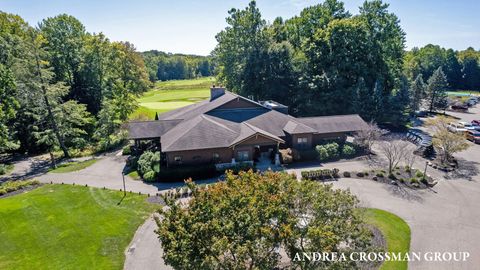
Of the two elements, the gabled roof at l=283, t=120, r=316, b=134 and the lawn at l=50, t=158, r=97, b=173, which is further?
the gabled roof at l=283, t=120, r=316, b=134

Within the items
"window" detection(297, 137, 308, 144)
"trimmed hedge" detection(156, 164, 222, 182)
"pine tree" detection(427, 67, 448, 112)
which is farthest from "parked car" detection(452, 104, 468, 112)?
"trimmed hedge" detection(156, 164, 222, 182)

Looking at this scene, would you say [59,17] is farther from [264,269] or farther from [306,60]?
[264,269]

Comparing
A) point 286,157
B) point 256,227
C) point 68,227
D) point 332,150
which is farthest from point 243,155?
point 256,227

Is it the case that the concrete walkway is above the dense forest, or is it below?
below

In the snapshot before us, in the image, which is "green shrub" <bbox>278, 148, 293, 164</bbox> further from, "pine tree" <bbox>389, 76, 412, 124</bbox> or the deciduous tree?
"pine tree" <bbox>389, 76, 412, 124</bbox>

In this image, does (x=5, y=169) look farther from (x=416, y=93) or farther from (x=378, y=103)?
(x=416, y=93)

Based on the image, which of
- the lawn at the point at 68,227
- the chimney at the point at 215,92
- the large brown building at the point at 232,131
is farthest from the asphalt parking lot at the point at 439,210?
the chimney at the point at 215,92
